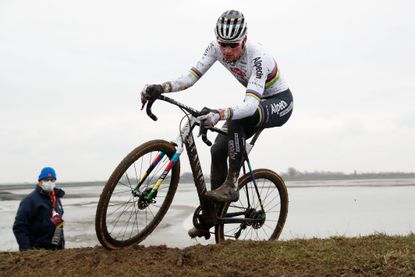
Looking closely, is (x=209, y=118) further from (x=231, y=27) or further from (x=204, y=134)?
(x=231, y=27)

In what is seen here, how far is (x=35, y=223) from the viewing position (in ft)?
27.9

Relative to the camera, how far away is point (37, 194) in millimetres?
8672

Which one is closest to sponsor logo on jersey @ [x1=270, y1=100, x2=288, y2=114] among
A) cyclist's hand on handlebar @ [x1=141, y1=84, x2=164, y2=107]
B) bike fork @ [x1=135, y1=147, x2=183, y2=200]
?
bike fork @ [x1=135, y1=147, x2=183, y2=200]

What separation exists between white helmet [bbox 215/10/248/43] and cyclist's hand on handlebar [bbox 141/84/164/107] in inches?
42.6

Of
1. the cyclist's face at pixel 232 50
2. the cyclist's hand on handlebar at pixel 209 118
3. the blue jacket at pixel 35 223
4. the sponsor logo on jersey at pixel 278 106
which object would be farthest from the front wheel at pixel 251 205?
the blue jacket at pixel 35 223

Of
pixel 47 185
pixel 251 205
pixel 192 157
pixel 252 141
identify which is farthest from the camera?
pixel 47 185

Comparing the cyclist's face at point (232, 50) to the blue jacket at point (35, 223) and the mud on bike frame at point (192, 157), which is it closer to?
the mud on bike frame at point (192, 157)

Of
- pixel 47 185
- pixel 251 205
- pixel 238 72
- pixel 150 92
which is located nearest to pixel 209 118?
pixel 150 92

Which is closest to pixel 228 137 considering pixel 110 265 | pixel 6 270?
pixel 110 265

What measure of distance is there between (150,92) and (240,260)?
2375 mm

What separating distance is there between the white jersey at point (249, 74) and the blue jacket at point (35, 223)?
10.9 ft

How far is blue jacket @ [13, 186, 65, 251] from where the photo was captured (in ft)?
27.4

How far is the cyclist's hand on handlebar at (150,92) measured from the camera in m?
6.49

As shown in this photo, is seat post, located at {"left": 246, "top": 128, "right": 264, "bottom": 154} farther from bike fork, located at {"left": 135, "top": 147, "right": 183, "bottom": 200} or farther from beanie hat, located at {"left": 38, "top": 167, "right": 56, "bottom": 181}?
beanie hat, located at {"left": 38, "top": 167, "right": 56, "bottom": 181}
